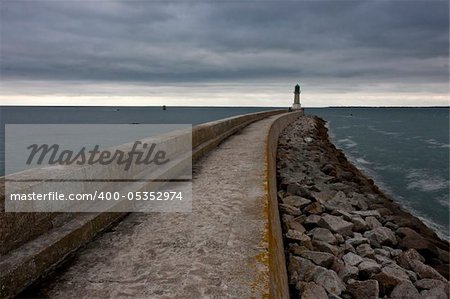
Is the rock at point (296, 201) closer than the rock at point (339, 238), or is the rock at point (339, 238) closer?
the rock at point (339, 238)

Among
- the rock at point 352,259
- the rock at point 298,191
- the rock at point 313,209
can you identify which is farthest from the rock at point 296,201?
the rock at point 352,259

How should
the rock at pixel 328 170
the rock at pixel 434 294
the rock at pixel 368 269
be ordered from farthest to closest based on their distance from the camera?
the rock at pixel 328 170 < the rock at pixel 368 269 < the rock at pixel 434 294

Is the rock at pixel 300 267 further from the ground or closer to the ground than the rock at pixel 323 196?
closer to the ground

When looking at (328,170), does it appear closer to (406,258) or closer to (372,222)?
(372,222)

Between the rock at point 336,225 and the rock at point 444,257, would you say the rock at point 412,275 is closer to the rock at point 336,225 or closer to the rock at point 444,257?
the rock at point 336,225

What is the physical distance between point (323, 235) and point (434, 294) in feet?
5.05

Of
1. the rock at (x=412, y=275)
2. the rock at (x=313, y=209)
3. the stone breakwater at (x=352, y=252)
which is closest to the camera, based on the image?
the stone breakwater at (x=352, y=252)

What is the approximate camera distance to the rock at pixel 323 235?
5.36 metres

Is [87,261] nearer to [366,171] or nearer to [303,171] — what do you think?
[303,171]

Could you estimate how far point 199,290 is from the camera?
7.72 feet

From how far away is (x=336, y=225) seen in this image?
6035 millimetres

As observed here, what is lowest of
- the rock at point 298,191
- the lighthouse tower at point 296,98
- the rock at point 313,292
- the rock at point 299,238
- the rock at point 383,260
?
the rock at point 383,260

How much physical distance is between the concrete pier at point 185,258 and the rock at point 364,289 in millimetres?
1180

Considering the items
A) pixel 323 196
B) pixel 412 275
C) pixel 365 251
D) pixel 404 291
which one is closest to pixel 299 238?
pixel 365 251
